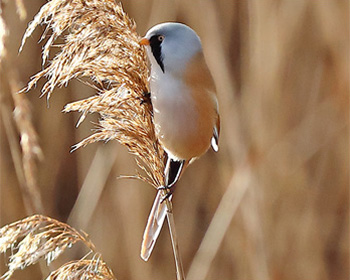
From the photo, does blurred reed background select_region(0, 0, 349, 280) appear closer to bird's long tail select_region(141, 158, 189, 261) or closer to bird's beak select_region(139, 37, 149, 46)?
A: bird's long tail select_region(141, 158, 189, 261)

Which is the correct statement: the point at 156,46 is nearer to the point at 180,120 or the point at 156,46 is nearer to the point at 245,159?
the point at 180,120

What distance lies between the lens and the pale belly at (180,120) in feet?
2.61

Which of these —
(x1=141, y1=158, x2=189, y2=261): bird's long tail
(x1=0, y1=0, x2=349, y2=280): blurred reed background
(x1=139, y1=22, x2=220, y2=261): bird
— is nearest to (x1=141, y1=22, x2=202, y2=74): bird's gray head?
(x1=139, y1=22, x2=220, y2=261): bird

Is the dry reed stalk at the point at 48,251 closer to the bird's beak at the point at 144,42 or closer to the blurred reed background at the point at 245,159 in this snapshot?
the bird's beak at the point at 144,42

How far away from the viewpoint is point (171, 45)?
2.54ft

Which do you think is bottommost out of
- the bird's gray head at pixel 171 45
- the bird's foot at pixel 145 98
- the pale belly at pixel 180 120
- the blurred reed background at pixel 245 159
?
the blurred reed background at pixel 245 159

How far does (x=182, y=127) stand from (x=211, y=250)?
0.87 m

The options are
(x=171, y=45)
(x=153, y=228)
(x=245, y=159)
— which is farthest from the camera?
(x=245, y=159)

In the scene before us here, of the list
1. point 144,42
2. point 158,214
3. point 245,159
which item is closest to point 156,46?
point 144,42

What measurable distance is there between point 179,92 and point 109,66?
11 cm

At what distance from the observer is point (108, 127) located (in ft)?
2.61

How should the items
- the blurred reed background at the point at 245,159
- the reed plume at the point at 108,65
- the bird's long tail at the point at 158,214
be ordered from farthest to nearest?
1. the blurred reed background at the point at 245,159
2. the bird's long tail at the point at 158,214
3. the reed plume at the point at 108,65

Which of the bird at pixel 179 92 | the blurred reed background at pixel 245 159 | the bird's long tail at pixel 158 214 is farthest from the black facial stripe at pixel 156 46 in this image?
the blurred reed background at pixel 245 159

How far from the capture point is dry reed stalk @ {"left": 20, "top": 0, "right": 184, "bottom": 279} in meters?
0.75
